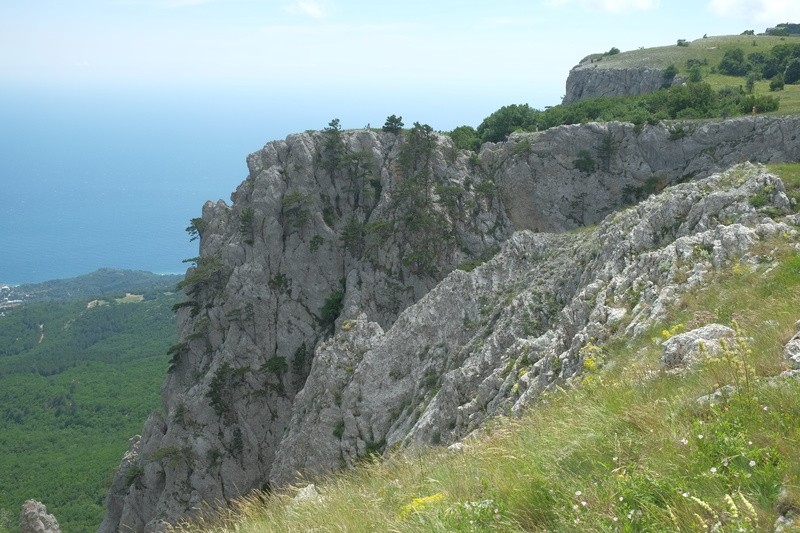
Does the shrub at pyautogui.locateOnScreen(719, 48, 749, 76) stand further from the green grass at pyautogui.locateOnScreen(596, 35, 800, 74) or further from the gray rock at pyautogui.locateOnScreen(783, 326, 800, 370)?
the gray rock at pyautogui.locateOnScreen(783, 326, 800, 370)

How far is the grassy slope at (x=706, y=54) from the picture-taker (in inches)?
2463

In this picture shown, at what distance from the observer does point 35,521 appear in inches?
1485

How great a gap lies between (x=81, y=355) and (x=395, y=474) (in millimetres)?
124188

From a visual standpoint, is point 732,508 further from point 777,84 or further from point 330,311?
point 777,84

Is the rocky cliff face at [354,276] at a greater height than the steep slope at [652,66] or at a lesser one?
lesser

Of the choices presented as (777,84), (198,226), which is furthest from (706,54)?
(198,226)

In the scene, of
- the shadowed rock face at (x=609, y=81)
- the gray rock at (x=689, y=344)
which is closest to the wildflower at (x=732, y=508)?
the gray rock at (x=689, y=344)

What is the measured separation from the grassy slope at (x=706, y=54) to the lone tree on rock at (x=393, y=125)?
104 ft

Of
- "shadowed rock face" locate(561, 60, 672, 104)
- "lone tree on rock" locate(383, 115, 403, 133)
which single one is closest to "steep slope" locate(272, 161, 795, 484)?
"lone tree on rock" locate(383, 115, 403, 133)

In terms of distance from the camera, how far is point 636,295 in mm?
15570

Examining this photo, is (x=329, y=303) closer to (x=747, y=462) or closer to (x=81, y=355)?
(x=747, y=462)

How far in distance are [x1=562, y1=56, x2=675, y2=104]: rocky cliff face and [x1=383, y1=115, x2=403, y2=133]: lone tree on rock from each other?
31.6 meters

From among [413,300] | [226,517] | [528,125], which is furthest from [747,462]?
[528,125]

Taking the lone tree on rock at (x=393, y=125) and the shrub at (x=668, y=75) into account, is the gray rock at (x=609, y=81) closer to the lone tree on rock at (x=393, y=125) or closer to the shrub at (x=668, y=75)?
the shrub at (x=668, y=75)
